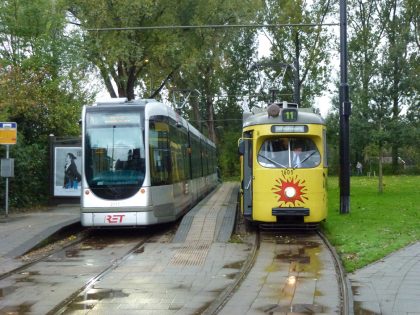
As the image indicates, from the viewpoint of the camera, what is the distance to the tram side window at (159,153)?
51.7 ft

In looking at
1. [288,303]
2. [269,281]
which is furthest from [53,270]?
[288,303]

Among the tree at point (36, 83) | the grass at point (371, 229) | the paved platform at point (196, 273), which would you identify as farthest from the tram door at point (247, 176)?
the tree at point (36, 83)

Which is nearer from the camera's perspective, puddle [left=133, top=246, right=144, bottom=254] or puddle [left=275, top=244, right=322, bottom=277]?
puddle [left=275, top=244, right=322, bottom=277]

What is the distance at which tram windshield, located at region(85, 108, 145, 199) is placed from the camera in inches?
608

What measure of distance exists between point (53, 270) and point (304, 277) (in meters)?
4.35

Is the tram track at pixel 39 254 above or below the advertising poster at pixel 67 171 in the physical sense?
below

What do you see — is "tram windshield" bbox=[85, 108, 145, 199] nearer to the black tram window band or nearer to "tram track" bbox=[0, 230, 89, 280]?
"tram track" bbox=[0, 230, 89, 280]

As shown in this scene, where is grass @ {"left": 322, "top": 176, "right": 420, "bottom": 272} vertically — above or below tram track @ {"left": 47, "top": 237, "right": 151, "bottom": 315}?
above

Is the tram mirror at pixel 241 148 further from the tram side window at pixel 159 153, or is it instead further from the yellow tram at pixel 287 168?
the tram side window at pixel 159 153

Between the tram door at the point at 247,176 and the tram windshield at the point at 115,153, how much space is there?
258 centimetres

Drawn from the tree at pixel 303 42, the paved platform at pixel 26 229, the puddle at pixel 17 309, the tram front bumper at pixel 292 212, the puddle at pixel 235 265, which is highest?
the tree at pixel 303 42

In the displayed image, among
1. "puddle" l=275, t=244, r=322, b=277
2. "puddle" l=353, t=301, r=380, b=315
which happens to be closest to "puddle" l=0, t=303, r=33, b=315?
"puddle" l=353, t=301, r=380, b=315

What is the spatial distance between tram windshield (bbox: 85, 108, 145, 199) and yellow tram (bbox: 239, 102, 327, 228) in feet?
9.27

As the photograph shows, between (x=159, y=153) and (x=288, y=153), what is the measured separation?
10.9 ft
